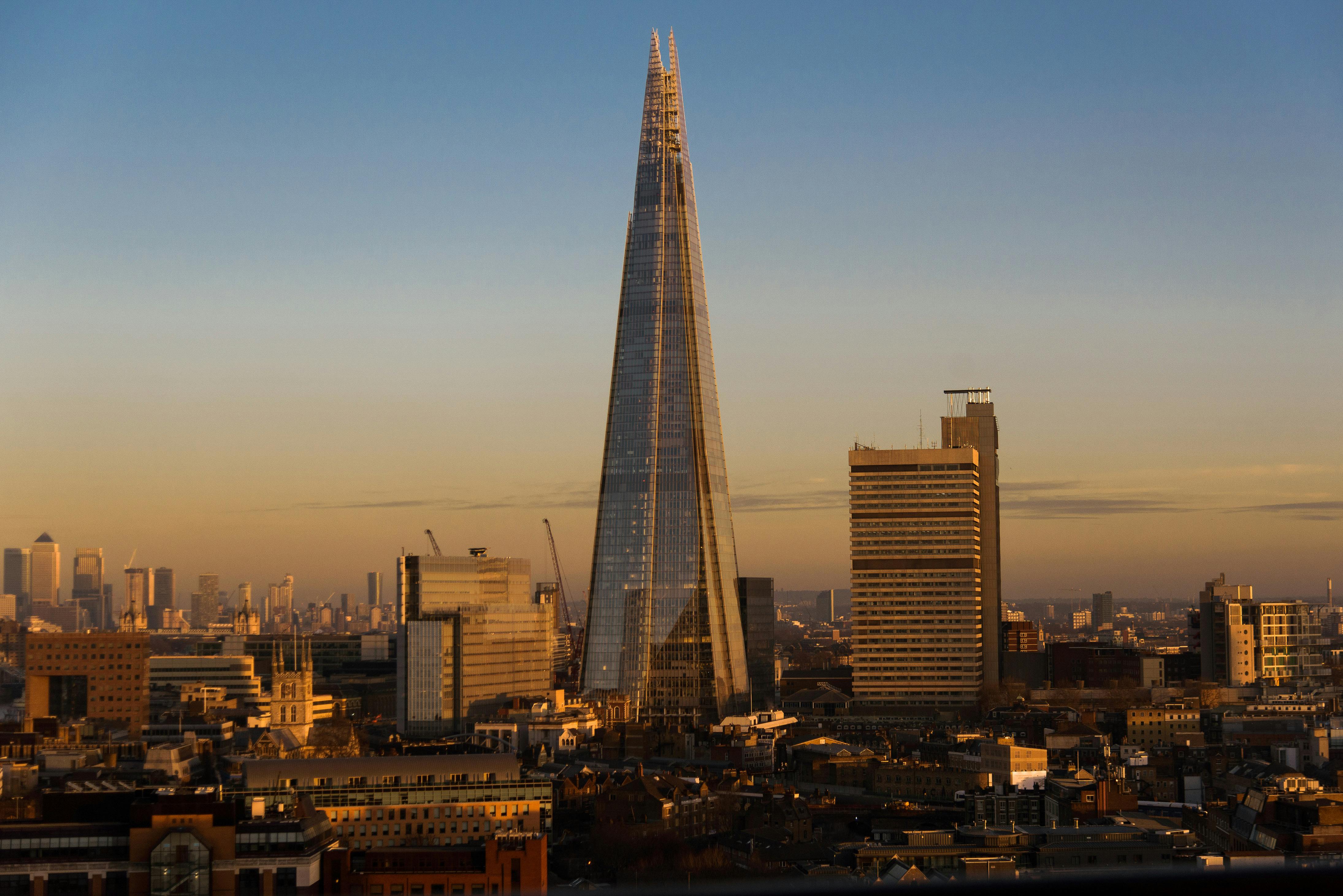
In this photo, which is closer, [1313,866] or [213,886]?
[1313,866]

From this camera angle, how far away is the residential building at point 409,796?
39.6 m

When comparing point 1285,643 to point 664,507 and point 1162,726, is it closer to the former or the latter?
point 1162,726

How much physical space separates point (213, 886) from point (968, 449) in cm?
7984

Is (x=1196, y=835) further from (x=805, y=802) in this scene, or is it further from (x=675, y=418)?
(x=675, y=418)

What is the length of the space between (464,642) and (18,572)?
354ft

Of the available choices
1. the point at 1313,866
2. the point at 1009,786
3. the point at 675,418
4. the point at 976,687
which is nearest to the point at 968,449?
the point at 976,687

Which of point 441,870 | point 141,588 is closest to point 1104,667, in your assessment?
point 441,870

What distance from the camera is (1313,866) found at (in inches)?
104

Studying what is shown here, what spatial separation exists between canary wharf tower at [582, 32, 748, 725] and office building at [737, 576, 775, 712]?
5.55 meters

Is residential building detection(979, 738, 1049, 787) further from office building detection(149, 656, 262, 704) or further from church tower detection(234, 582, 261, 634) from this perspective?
church tower detection(234, 582, 261, 634)

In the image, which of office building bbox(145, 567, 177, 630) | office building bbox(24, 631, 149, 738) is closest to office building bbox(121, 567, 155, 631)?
office building bbox(145, 567, 177, 630)

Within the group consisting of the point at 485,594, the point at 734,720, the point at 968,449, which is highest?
the point at 968,449

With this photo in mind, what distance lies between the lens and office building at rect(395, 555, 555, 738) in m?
84.3

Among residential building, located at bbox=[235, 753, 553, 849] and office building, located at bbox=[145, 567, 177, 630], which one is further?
office building, located at bbox=[145, 567, 177, 630]
